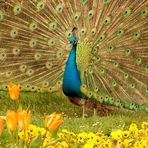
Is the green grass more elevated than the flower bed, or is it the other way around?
the flower bed

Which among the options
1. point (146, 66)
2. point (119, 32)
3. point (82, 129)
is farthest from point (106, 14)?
point (82, 129)

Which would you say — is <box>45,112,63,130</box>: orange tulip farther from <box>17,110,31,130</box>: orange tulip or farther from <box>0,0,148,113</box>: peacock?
<box>0,0,148,113</box>: peacock

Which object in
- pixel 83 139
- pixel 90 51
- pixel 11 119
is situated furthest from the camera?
pixel 90 51

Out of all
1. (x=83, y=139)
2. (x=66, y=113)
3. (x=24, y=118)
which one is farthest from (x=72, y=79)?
(x=24, y=118)

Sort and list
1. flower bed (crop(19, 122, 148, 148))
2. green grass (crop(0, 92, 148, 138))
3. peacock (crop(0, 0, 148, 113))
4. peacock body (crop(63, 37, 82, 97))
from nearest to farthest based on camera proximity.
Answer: flower bed (crop(19, 122, 148, 148)) < green grass (crop(0, 92, 148, 138)) < peacock body (crop(63, 37, 82, 97)) < peacock (crop(0, 0, 148, 113))

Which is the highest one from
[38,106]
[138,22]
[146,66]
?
[138,22]

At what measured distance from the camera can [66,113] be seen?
7758mm

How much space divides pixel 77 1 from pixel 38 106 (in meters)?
1.42

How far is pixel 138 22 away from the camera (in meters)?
7.68

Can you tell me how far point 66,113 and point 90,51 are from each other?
903 mm

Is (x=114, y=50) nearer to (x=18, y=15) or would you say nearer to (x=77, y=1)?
(x=77, y=1)

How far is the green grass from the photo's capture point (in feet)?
19.0

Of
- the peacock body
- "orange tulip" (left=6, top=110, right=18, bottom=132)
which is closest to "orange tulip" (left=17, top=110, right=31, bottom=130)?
"orange tulip" (left=6, top=110, right=18, bottom=132)

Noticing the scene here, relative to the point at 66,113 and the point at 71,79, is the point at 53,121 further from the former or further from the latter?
the point at 66,113
